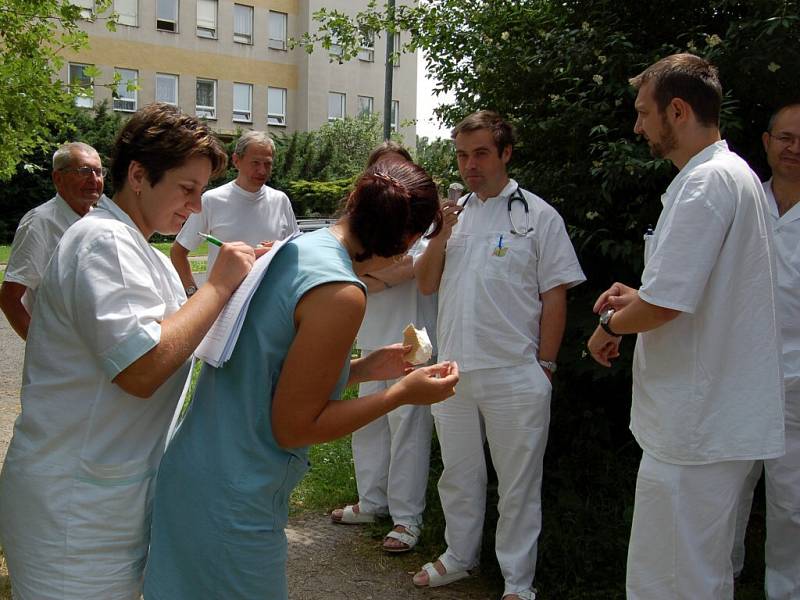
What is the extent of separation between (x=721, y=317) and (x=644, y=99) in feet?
2.63

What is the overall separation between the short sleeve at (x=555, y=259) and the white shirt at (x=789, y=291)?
0.87 m

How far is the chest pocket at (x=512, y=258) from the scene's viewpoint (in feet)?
12.7

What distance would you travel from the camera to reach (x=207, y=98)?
116 feet

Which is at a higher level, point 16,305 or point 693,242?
point 693,242

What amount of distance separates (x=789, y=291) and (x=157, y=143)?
277cm

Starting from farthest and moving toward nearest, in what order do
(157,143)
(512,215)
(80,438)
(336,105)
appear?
(336,105) → (512,215) → (157,143) → (80,438)

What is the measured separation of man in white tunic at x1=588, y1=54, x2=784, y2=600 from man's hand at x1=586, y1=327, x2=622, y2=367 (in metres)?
0.26

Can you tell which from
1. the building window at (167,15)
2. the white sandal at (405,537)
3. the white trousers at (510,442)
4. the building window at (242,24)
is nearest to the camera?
the white trousers at (510,442)

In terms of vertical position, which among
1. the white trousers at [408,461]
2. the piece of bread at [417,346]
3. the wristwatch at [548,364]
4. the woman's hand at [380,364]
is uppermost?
the piece of bread at [417,346]

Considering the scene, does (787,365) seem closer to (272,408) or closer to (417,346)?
(417,346)

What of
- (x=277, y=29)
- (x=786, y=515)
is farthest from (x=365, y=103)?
(x=786, y=515)

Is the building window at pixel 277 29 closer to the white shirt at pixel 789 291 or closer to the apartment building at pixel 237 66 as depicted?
the apartment building at pixel 237 66

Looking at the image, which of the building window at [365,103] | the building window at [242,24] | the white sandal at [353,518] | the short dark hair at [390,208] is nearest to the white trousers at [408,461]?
the white sandal at [353,518]

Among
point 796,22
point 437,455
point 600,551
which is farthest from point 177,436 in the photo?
point 437,455
